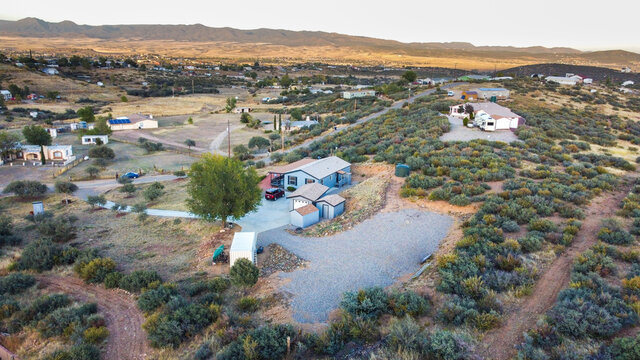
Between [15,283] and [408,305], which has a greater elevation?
[408,305]

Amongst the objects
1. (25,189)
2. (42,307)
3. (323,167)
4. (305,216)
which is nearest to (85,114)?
(25,189)

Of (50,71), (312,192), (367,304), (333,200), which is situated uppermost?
(50,71)

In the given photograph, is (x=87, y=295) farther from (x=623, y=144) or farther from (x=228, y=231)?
(x=623, y=144)

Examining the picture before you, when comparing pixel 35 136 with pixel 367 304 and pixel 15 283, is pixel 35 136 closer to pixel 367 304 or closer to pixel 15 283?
pixel 15 283

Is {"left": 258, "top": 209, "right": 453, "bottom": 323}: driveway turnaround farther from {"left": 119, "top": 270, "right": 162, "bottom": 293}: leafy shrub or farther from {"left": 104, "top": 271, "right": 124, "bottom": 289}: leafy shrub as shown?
{"left": 104, "top": 271, "right": 124, "bottom": 289}: leafy shrub

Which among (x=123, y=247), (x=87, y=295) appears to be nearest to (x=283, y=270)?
(x=87, y=295)

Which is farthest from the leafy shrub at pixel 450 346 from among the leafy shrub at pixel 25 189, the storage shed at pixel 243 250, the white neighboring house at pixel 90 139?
the white neighboring house at pixel 90 139
